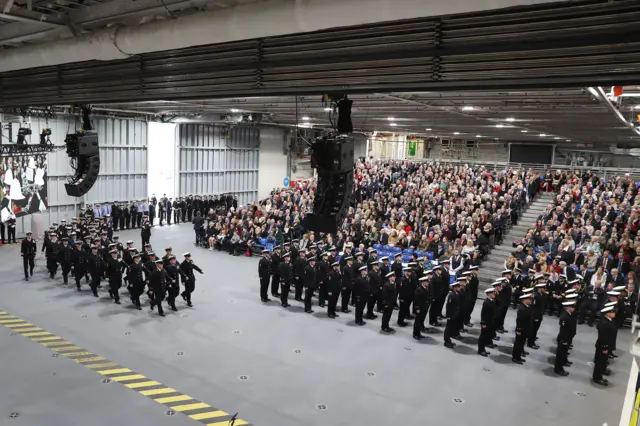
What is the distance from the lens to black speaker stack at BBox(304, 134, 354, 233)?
6.27 meters

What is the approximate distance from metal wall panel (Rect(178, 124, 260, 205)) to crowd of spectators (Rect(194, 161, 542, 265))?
7127 mm

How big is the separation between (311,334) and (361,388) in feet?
8.41

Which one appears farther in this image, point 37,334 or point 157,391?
point 37,334

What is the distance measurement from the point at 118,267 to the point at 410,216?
953cm

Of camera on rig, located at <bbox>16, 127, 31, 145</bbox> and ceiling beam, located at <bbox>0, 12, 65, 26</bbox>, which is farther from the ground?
ceiling beam, located at <bbox>0, 12, 65, 26</bbox>

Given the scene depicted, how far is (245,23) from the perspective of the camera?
4.68 meters

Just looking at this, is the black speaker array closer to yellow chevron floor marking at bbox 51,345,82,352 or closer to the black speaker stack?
yellow chevron floor marking at bbox 51,345,82,352

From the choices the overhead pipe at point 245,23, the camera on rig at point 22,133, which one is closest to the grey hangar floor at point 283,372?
the overhead pipe at point 245,23

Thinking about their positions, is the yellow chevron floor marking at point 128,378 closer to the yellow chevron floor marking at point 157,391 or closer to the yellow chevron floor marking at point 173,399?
the yellow chevron floor marking at point 157,391

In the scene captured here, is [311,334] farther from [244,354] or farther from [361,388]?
[361,388]

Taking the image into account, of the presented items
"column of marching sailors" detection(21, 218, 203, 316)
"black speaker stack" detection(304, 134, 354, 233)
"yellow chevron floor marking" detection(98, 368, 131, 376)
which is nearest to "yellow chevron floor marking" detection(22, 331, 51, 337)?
"column of marching sailors" detection(21, 218, 203, 316)

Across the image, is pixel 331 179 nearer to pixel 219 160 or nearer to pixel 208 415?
pixel 208 415

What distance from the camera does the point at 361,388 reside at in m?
7.92

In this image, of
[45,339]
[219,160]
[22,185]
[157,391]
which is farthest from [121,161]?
[157,391]
